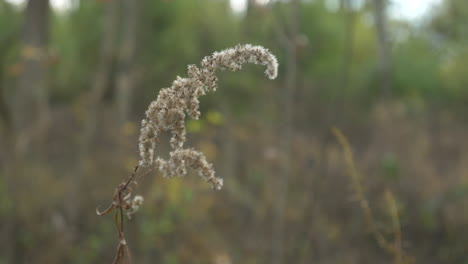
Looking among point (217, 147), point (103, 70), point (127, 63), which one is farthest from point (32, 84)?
point (217, 147)

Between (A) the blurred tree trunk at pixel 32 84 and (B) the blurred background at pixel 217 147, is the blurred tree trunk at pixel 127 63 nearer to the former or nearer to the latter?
(B) the blurred background at pixel 217 147

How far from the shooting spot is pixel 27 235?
7.80 m

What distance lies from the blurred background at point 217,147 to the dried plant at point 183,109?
3.21 m

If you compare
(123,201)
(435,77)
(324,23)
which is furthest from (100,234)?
(435,77)

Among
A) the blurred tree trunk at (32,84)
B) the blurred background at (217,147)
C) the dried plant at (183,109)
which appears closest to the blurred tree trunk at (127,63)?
the blurred background at (217,147)

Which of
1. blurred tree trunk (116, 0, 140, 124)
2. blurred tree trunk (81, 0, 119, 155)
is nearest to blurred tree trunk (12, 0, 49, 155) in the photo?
blurred tree trunk (81, 0, 119, 155)

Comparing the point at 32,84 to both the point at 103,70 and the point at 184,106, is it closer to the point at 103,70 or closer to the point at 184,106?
the point at 103,70

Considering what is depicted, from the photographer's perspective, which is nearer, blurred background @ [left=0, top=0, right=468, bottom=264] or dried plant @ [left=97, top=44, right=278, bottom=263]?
dried plant @ [left=97, top=44, right=278, bottom=263]

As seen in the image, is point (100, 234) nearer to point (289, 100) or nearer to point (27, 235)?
point (27, 235)

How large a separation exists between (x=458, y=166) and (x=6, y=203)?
9.06m

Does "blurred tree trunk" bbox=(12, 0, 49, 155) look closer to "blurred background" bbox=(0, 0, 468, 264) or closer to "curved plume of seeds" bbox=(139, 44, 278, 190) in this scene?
"blurred background" bbox=(0, 0, 468, 264)

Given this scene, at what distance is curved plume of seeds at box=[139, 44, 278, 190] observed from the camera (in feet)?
4.27

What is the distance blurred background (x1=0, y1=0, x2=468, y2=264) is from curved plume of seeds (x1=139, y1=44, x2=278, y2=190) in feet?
10.5

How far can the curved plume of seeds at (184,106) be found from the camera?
1.30m
